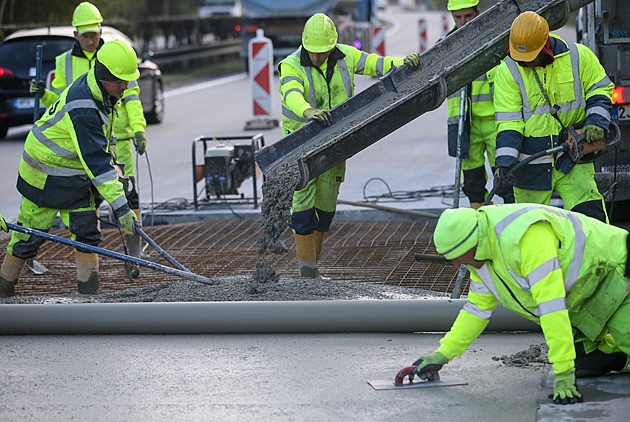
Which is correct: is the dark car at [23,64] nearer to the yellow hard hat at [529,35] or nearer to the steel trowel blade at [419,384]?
the yellow hard hat at [529,35]

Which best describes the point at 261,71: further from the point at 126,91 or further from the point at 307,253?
the point at 307,253

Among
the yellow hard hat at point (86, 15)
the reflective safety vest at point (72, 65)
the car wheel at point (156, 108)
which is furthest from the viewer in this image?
the car wheel at point (156, 108)

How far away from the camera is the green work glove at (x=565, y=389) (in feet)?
12.4

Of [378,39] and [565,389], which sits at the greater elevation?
[378,39]

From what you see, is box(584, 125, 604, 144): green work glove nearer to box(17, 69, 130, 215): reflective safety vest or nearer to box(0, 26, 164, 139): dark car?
box(17, 69, 130, 215): reflective safety vest

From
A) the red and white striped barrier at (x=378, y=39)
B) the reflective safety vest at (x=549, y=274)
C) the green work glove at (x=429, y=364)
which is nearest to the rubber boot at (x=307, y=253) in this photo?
the green work glove at (x=429, y=364)

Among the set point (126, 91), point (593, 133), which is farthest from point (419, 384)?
point (126, 91)

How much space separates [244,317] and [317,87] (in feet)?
5.97

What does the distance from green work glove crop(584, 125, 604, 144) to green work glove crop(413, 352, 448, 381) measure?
5.58 feet

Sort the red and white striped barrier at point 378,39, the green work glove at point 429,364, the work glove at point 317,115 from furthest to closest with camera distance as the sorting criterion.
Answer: the red and white striped barrier at point 378,39, the work glove at point 317,115, the green work glove at point 429,364

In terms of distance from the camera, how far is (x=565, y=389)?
3.81m

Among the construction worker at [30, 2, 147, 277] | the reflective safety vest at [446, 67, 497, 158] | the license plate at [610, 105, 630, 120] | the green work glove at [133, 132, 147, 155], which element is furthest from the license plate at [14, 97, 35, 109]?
the license plate at [610, 105, 630, 120]

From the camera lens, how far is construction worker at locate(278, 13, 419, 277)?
19.4 feet

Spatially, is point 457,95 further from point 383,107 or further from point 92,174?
point 92,174
